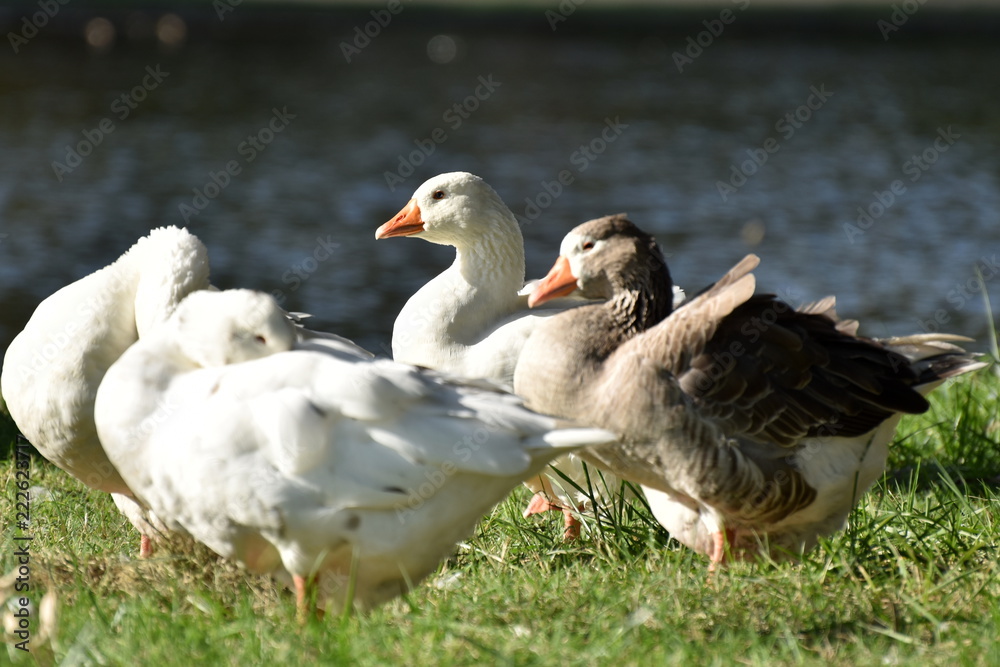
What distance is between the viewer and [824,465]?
4.27 metres

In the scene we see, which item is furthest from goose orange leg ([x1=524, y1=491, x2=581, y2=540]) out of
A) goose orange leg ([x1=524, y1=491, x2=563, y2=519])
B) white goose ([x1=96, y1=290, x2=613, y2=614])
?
white goose ([x1=96, y1=290, x2=613, y2=614])

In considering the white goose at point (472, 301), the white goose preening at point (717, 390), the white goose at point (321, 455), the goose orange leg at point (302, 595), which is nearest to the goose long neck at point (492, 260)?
the white goose at point (472, 301)

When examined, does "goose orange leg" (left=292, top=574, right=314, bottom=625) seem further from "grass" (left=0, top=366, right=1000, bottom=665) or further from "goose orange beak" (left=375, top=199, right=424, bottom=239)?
"goose orange beak" (left=375, top=199, right=424, bottom=239)

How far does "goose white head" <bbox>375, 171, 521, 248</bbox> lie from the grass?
1.32 metres

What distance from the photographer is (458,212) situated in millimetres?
5410

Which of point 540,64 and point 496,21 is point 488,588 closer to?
point 540,64

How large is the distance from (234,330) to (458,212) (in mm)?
1756

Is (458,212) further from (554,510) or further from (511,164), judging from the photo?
(511,164)

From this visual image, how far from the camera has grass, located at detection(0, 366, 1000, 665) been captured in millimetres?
3389

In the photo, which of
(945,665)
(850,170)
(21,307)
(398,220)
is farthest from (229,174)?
(945,665)

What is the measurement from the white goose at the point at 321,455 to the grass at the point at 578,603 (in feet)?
0.68

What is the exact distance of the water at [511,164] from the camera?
14.6 m

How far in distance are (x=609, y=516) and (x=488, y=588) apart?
0.80 metres

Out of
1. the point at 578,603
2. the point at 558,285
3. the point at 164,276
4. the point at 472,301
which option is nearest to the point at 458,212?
the point at 472,301
